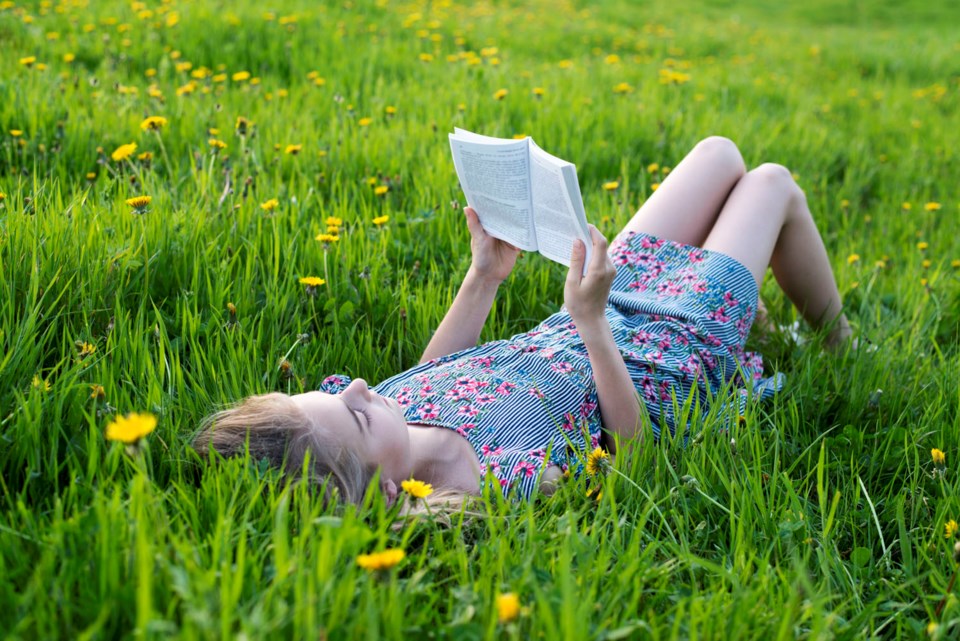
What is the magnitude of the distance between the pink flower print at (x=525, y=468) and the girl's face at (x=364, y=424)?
23 cm

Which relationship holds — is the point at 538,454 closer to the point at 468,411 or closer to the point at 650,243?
the point at 468,411

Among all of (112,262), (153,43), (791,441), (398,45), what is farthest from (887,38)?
(112,262)

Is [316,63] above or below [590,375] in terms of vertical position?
above

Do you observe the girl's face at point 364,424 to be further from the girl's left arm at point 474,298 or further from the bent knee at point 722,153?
the bent knee at point 722,153

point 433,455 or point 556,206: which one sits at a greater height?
point 556,206

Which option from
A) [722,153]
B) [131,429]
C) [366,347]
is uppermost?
[722,153]

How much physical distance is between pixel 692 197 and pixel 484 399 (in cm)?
101

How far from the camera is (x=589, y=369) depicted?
7.13 feet

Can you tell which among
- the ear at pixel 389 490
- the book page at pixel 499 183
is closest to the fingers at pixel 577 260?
the book page at pixel 499 183

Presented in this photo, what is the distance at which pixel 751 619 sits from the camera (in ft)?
4.12

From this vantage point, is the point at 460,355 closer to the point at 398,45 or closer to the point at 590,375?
the point at 590,375

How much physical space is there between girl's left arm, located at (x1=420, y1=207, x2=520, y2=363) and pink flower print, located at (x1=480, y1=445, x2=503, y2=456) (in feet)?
1.28

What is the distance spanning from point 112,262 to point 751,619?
65.4 inches

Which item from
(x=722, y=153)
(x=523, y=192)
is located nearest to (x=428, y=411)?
(x=523, y=192)
